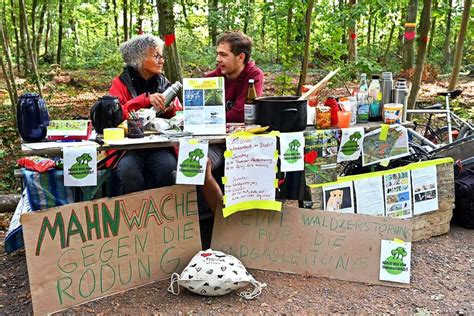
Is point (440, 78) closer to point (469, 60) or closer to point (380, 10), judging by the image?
point (469, 60)

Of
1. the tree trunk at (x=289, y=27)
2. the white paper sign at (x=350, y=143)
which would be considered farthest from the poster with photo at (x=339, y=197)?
the tree trunk at (x=289, y=27)

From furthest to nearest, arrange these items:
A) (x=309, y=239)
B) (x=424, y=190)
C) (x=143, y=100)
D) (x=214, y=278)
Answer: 1. (x=424, y=190)
2. (x=143, y=100)
3. (x=309, y=239)
4. (x=214, y=278)

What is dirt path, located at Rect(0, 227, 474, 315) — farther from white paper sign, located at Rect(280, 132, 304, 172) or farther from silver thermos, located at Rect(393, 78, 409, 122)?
silver thermos, located at Rect(393, 78, 409, 122)

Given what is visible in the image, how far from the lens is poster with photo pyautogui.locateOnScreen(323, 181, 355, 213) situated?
3316mm

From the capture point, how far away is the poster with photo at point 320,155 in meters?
3.26

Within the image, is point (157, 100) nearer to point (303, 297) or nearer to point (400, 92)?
point (303, 297)

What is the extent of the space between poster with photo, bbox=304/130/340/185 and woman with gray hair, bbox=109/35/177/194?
87cm

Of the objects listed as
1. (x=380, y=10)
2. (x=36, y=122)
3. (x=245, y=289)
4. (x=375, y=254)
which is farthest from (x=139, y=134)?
(x=380, y=10)

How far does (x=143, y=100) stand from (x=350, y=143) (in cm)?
144

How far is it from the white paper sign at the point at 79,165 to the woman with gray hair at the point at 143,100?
30 centimetres

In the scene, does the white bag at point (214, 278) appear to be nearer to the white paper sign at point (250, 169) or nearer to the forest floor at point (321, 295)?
the forest floor at point (321, 295)

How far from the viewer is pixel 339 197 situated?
334 centimetres

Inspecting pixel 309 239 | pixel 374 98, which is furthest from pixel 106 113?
pixel 374 98

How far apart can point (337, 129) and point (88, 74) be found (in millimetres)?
12679
